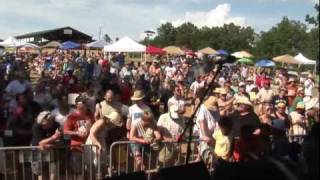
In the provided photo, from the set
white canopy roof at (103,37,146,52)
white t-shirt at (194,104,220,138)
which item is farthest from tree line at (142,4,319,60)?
white t-shirt at (194,104,220,138)

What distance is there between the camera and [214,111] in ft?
29.3

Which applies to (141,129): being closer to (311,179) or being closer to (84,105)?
(84,105)

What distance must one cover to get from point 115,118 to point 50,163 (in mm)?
1316

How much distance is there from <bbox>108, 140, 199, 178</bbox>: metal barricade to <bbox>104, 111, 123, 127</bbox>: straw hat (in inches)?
21.8

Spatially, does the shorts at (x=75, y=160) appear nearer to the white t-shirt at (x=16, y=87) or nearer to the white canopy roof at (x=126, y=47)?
the white t-shirt at (x=16, y=87)

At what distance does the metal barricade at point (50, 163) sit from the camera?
7195mm

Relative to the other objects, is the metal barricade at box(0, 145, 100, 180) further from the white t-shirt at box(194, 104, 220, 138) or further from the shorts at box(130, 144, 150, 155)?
the white t-shirt at box(194, 104, 220, 138)

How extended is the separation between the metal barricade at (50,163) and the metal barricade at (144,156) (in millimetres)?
258

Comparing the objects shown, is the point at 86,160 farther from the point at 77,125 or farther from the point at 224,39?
the point at 224,39

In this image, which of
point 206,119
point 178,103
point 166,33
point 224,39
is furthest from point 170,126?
point 166,33

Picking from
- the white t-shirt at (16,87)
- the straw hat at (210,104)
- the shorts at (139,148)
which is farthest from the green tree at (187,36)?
the shorts at (139,148)

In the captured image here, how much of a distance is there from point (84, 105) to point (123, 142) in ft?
2.67

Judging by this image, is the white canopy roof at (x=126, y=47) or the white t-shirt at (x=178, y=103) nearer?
the white t-shirt at (x=178, y=103)

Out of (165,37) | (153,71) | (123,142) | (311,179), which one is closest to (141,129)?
(123,142)
